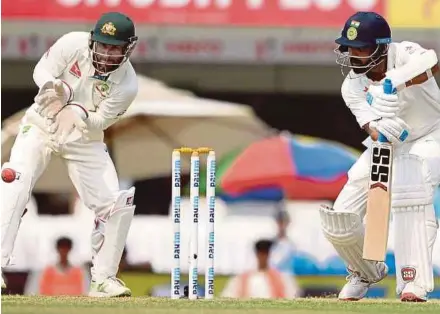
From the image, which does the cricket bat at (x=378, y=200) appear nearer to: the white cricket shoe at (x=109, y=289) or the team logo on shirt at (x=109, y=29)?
the white cricket shoe at (x=109, y=289)

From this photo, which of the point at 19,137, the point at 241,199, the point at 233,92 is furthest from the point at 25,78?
the point at 19,137

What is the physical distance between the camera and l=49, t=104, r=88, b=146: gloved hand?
25.5 feet

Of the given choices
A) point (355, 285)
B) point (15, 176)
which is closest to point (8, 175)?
point (15, 176)

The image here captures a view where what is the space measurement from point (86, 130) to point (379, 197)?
1564 mm

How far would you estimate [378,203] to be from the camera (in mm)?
7391

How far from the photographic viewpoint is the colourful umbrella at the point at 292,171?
12.5m

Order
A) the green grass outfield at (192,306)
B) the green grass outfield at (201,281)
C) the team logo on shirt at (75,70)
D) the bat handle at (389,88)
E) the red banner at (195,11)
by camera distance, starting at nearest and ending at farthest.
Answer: the green grass outfield at (192,306) < the bat handle at (389,88) < the team logo on shirt at (75,70) < the green grass outfield at (201,281) < the red banner at (195,11)

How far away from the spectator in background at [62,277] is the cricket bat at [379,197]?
428cm

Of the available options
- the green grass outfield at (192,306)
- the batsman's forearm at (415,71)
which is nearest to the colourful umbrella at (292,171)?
the green grass outfield at (192,306)

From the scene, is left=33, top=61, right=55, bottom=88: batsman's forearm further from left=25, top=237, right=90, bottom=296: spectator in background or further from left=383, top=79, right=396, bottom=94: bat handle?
left=25, top=237, right=90, bottom=296: spectator in background

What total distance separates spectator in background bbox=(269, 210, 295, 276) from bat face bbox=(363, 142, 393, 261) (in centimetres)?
421

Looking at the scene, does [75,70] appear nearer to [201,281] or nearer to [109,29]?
[109,29]

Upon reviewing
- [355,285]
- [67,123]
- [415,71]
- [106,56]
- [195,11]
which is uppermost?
[195,11]

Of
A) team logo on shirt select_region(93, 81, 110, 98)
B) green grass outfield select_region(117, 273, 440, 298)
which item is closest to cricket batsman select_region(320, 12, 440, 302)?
team logo on shirt select_region(93, 81, 110, 98)
